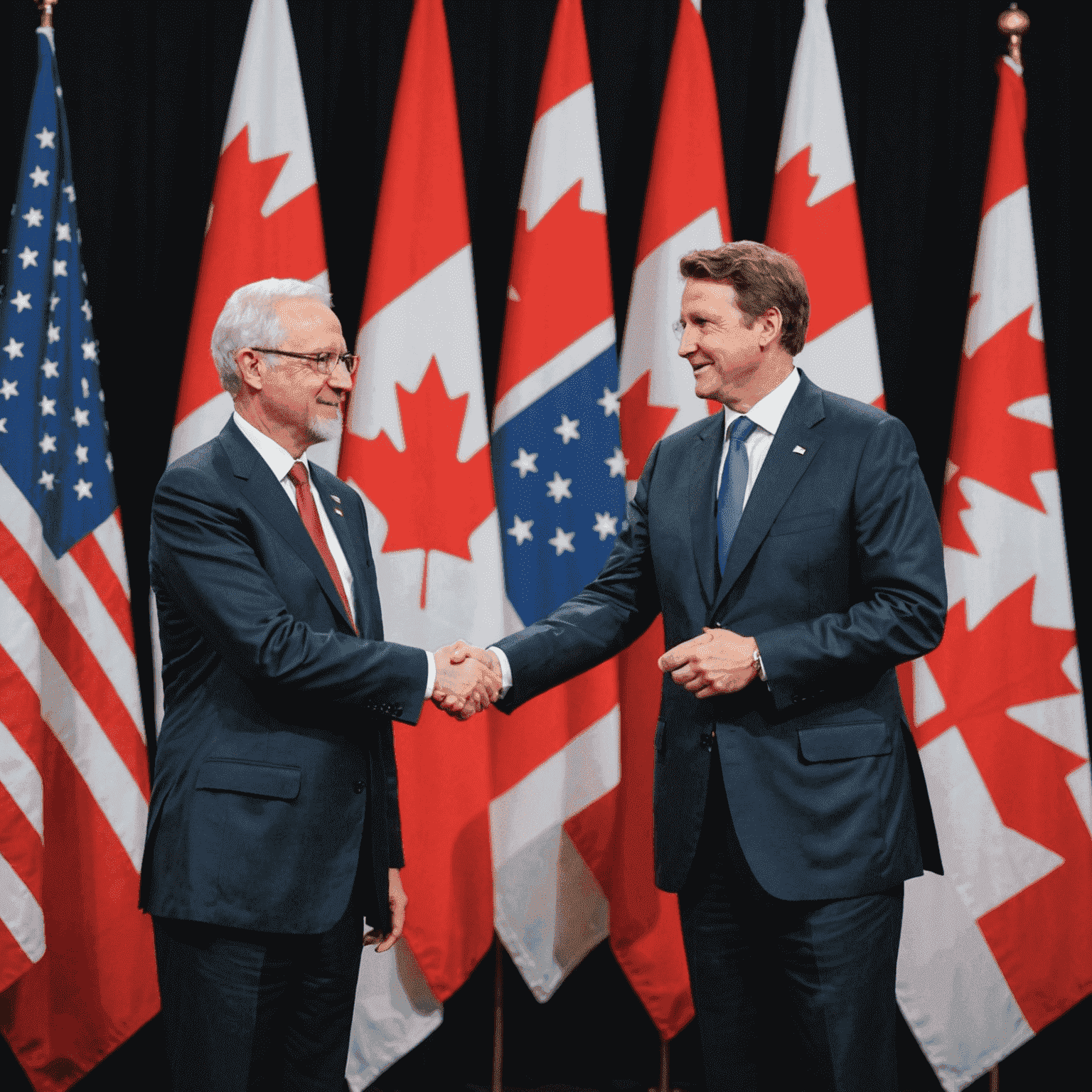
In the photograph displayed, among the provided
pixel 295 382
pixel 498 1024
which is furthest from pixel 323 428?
pixel 498 1024

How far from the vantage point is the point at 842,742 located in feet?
6.23

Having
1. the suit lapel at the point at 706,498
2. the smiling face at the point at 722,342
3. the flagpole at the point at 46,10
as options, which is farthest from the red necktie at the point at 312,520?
the flagpole at the point at 46,10

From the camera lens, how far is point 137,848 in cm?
292

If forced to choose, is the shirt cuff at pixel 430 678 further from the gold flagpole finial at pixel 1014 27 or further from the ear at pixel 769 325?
the gold flagpole finial at pixel 1014 27

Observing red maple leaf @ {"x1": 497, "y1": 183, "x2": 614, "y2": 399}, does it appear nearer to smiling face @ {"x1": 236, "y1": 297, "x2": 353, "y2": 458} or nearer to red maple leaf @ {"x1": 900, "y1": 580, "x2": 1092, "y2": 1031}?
smiling face @ {"x1": 236, "y1": 297, "x2": 353, "y2": 458}

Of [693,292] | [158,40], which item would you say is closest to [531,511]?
[693,292]

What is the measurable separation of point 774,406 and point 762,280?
9.2 inches

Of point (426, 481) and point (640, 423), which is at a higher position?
point (640, 423)

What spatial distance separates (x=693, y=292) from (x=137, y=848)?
199 cm

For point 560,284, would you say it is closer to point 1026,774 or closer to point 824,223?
point 824,223

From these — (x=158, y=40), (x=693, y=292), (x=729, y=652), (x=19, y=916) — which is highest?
(x=158, y=40)

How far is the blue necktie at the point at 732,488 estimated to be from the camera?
202cm

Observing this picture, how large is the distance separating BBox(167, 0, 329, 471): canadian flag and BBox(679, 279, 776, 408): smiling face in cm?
130

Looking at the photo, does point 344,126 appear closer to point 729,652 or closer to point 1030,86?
point 1030,86
